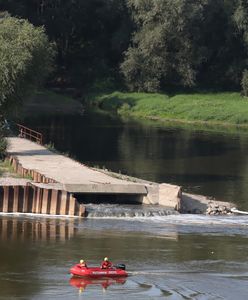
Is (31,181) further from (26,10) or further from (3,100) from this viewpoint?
(26,10)

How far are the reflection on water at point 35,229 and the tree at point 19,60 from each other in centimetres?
1805

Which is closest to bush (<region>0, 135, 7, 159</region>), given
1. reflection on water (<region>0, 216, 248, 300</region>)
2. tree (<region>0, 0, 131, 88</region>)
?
reflection on water (<region>0, 216, 248, 300</region>)

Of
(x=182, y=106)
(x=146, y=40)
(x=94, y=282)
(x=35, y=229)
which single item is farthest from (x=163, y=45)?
(x=94, y=282)

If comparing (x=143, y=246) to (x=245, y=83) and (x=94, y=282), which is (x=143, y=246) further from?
(x=245, y=83)

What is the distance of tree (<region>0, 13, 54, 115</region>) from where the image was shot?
250 ft

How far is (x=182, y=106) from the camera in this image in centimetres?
14000

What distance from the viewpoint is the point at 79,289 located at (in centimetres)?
4512

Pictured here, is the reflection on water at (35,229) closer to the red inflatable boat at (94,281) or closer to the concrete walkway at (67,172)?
the concrete walkway at (67,172)

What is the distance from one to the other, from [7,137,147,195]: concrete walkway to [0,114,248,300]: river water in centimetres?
139

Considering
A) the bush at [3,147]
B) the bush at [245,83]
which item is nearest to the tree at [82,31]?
the bush at [245,83]

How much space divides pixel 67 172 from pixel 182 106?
2758 inches

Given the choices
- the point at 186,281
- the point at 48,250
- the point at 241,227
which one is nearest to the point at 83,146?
the point at 241,227

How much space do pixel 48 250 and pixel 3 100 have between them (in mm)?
25903

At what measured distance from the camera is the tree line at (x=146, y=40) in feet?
471
